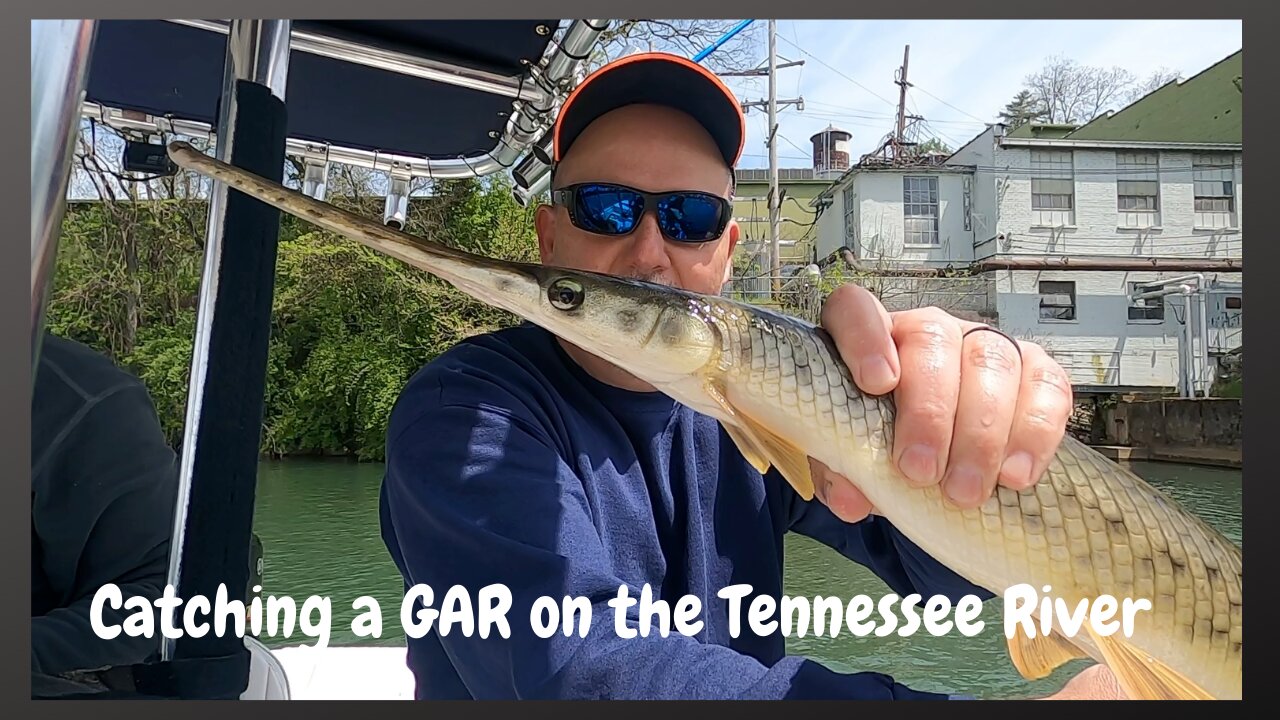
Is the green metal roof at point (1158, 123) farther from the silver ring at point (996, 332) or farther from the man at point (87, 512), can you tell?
the man at point (87, 512)

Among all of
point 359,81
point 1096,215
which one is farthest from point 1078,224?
point 359,81

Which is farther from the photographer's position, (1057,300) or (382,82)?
(1057,300)

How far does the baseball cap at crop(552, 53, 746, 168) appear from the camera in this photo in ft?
4.59

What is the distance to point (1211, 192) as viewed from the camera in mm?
10234

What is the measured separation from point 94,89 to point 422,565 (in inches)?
79.2

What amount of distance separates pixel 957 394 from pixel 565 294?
1.64 ft

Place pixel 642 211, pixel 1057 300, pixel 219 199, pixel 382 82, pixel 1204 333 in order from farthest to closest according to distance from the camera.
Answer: pixel 1057 300, pixel 1204 333, pixel 382 82, pixel 642 211, pixel 219 199

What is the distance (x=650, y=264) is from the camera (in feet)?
4.61

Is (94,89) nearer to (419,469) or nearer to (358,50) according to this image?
(358,50)

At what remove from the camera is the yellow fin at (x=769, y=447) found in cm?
95

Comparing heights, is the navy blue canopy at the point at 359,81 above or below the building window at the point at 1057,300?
below

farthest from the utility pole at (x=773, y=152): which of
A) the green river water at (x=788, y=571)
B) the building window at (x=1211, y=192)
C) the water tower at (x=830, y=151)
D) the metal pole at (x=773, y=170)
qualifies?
the building window at (x=1211, y=192)

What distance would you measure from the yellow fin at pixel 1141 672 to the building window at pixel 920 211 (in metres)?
11.4

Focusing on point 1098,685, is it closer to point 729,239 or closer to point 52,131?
point 729,239
